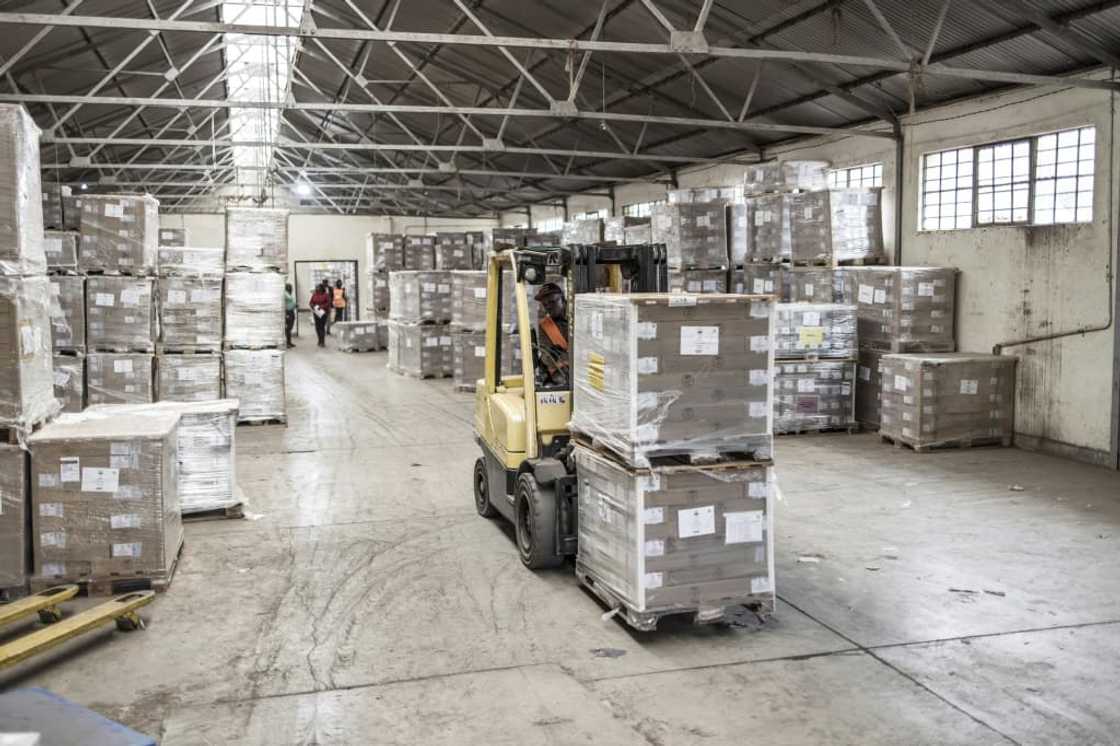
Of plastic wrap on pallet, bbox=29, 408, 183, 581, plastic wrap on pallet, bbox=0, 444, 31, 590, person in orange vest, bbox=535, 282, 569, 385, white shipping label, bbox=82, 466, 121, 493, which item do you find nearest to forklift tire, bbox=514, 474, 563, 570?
person in orange vest, bbox=535, 282, 569, 385

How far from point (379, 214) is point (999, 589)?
107ft

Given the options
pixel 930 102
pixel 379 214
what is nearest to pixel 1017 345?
pixel 930 102

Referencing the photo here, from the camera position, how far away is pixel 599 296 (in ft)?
17.6

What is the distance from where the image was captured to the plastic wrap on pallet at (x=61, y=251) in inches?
413

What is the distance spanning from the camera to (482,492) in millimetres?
7996

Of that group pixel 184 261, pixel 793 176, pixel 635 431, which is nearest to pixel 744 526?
pixel 635 431

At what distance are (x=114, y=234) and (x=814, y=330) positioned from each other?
8.25 m

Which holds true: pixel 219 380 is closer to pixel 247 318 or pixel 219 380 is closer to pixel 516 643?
pixel 247 318

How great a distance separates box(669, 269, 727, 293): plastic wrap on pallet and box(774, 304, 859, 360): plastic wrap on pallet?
2.22m

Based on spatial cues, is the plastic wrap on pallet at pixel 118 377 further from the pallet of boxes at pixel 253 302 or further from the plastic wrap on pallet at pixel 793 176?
the plastic wrap on pallet at pixel 793 176

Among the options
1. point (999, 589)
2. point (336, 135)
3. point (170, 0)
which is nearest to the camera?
point (999, 589)

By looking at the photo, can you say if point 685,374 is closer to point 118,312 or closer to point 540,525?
point 540,525

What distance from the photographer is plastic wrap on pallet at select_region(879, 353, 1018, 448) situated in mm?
10500

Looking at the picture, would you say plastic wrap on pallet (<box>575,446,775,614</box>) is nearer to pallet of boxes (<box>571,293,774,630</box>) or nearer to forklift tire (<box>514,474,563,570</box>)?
pallet of boxes (<box>571,293,774,630</box>)
